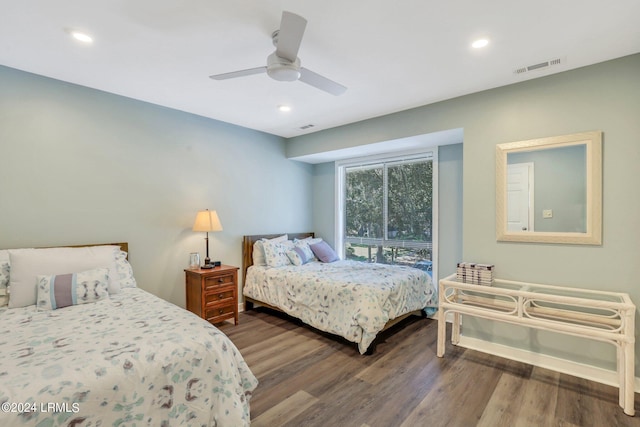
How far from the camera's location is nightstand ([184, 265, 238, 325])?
340 cm

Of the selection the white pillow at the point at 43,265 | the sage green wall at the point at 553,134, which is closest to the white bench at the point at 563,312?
the sage green wall at the point at 553,134

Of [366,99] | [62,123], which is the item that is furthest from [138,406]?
[366,99]

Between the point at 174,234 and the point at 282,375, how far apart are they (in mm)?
2104

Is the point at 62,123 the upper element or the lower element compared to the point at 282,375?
upper

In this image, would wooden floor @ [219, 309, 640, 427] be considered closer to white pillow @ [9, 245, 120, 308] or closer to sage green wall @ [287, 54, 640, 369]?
sage green wall @ [287, 54, 640, 369]

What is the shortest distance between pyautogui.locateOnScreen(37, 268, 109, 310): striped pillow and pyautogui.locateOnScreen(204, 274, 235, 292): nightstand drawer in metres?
1.12

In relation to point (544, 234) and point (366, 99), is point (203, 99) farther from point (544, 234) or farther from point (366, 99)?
point (544, 234)

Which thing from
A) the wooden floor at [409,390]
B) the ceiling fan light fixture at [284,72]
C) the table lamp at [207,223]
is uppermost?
the ceiling fan light fixture at [284,72]

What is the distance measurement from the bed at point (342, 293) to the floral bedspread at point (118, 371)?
4.48ft

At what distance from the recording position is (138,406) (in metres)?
1.38

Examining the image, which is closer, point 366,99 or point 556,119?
point 556,119

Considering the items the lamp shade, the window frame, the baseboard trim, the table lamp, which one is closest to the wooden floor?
the baseboard trim

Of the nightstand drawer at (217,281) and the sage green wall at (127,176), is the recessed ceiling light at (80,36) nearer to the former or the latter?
the sage green wall at (127,176)

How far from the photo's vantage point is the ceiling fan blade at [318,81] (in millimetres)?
2090
